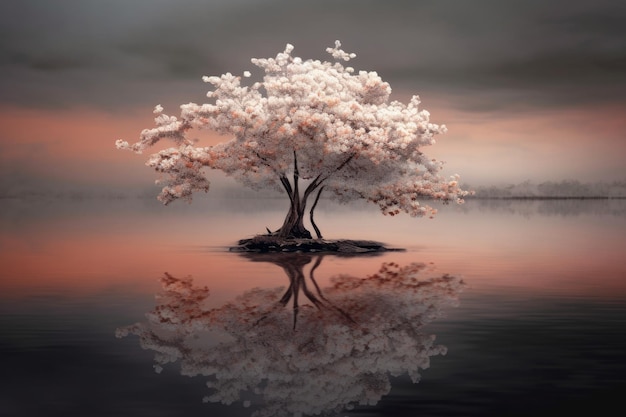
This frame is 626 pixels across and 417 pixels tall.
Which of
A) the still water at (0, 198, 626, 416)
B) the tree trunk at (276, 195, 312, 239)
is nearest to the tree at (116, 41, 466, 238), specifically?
the tree trunk at (276, 195, 312, 239)

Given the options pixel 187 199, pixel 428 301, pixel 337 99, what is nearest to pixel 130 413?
pixel 428 301

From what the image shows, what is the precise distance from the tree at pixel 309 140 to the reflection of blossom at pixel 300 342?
16.1 m

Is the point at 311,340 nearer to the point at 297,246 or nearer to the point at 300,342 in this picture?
the point at 300,342

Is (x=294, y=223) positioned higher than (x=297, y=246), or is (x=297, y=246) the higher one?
(x=294, y=223)

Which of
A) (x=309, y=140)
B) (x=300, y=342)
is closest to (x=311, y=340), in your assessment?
(x=300, y=342)

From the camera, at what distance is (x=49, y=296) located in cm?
2728

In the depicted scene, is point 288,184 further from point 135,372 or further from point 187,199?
point 135,372

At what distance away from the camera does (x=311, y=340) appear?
18.5 m

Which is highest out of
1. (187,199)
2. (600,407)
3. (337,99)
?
(337,99)

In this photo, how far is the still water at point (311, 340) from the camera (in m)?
13.7

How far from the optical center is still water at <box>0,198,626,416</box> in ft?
45.0

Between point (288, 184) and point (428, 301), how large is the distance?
983 inches

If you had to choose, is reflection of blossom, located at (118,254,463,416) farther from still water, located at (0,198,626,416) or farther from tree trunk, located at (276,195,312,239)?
tree trunk, located at (276,195,312,239)

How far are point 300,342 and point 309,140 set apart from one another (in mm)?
25963
